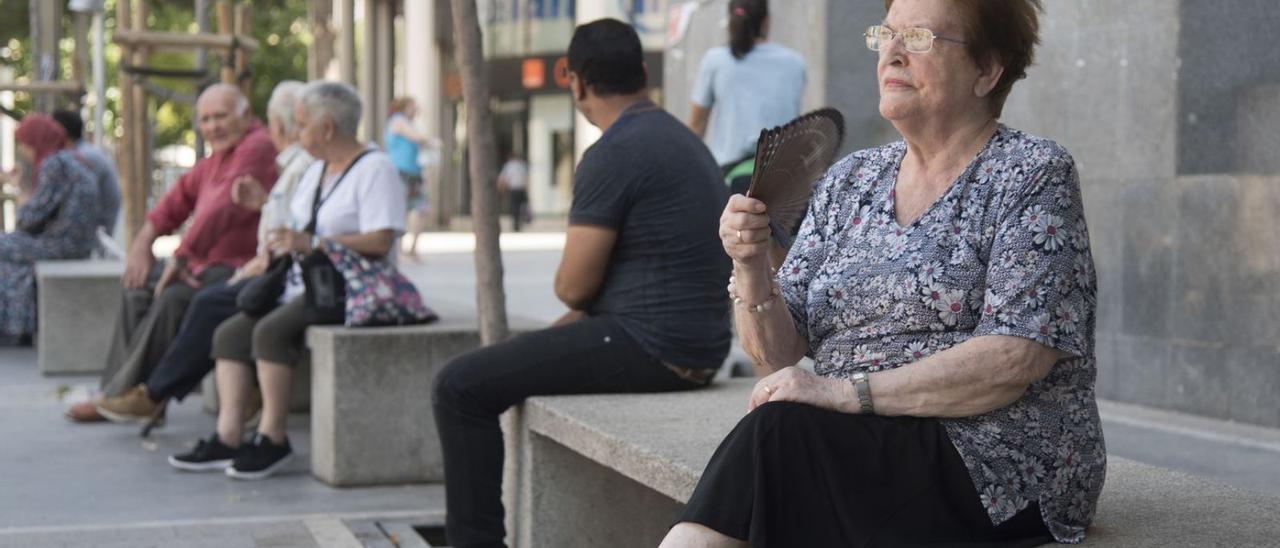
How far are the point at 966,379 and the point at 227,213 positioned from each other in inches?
216

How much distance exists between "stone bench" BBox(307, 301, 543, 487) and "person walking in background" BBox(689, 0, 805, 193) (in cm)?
188

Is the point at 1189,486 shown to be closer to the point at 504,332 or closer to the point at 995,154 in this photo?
the point at 995,154

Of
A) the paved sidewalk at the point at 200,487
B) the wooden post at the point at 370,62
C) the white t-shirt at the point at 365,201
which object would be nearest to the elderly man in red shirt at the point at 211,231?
the paved sidewalk at the point at 200,487

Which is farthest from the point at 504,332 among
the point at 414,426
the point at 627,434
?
the point at 627,434

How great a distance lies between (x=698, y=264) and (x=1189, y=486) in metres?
1.74

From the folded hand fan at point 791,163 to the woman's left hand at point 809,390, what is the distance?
33cm

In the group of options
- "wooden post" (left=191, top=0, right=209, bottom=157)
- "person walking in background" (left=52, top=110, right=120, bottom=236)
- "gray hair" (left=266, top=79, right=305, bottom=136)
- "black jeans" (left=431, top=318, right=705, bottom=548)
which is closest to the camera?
"black jeans" (left=431, top=318, right=705, bottom=548)

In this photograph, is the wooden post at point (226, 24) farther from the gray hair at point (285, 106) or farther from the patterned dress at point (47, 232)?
the gray hair at point (285, 106)

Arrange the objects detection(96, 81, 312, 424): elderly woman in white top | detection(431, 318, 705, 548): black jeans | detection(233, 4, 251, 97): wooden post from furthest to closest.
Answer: detection(233, 4, 251, 97): wooden post < detection(96, 81, 312, 424): elderly woman in white top < detection(431, 318, 705, 548): black jeans

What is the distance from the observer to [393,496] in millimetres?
6289

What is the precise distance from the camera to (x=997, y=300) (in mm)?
2904

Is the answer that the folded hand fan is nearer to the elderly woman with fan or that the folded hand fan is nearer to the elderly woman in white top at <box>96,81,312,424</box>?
the elderly woman with fan

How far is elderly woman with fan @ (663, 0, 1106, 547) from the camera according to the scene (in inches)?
112

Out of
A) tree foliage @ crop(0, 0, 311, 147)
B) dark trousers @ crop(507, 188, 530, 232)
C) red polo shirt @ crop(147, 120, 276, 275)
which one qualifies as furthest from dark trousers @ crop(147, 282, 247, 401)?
dark trousers @ crop(507, 188, 530, 232)
